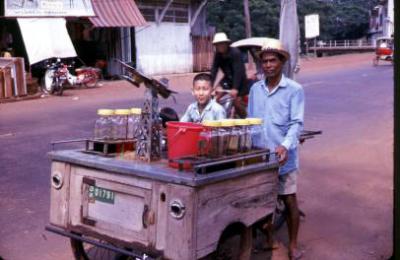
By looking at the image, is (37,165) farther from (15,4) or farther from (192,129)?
(15,4)

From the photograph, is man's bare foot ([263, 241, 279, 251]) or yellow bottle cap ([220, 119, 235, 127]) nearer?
yellow bottle cap ([220, 119, 235, 127])

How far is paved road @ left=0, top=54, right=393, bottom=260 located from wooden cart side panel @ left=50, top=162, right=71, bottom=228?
91cm

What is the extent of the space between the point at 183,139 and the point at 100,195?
19.8 inches

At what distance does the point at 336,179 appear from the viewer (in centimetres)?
579

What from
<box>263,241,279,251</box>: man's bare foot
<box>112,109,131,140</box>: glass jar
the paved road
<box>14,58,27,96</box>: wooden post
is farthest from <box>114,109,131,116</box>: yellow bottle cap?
<box>14,58,27,96</box>: wooden post

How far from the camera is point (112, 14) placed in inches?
373

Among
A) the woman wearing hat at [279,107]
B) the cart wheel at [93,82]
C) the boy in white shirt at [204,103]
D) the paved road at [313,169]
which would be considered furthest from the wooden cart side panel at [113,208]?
the cart wheel at [93,82]

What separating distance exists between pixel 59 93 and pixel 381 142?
7.67 metres

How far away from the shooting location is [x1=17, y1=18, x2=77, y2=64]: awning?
12.3 metres

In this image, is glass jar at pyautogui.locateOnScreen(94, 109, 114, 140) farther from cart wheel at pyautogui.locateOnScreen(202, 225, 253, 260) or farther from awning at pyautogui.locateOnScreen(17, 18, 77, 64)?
awning at pyautogui.locateOnScreen(17, 18, 77, 64)

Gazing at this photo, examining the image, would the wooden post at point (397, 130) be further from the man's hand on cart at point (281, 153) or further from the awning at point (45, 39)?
the awning at point (45, 39)

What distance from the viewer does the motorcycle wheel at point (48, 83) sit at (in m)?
12.7

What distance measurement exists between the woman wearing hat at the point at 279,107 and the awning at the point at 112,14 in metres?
5.54

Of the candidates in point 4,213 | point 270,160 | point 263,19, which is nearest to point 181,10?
point 263,19
